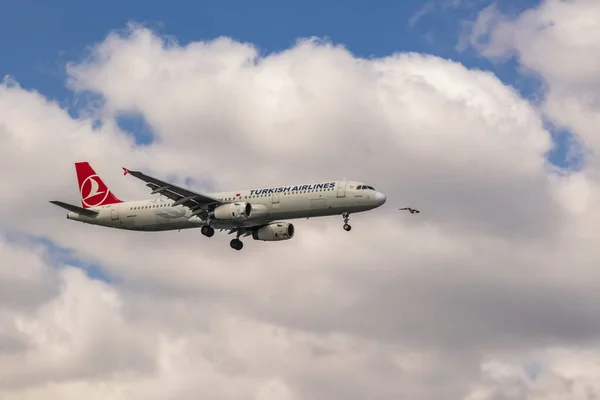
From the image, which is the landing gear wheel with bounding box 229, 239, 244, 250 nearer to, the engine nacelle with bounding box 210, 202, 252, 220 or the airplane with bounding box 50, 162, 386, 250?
the airplane with bounding box 50, 162, 386, 250

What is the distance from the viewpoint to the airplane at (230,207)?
297 ft

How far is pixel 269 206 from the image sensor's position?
302 ft

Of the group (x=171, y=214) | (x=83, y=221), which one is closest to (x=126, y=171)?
(x=171, y=214)

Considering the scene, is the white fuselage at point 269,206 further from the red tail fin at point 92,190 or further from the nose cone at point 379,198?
the red tail fin at point 92,190

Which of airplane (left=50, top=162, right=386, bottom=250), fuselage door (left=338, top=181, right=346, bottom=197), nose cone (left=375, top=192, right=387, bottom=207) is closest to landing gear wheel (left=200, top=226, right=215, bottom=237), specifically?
airplane (left=50, top=162, right=386, bottom=250)

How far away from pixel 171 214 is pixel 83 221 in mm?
11177

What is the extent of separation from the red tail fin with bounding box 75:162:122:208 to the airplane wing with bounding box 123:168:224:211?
38.2 ft

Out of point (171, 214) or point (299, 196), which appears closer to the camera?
point (299, 196)

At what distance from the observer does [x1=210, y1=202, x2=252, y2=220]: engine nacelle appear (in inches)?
3620

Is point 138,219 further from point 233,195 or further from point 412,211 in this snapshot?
point 412,211

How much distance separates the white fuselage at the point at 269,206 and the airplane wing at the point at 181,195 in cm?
173

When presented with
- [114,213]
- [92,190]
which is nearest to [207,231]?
[114,213]

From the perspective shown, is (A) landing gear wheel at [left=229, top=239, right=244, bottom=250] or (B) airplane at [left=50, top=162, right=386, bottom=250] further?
(A) landing gear wheel at [left=229, top=239, right=244, bottom=250]

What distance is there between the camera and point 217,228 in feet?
318
